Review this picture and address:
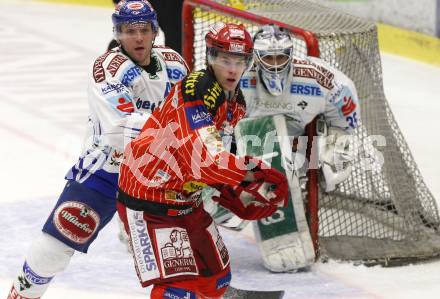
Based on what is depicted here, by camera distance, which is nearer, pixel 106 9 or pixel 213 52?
pixel 213 52

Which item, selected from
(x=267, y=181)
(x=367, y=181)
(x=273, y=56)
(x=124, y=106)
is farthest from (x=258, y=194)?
(x=367, y=181)

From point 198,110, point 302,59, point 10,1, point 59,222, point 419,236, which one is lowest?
point 10,1

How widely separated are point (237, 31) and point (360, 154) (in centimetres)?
199

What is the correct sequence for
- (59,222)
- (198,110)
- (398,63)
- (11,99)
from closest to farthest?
1. (198,110)
2. (59,222)
3. (11,99)
4. (398,63)

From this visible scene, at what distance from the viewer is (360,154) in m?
5.42

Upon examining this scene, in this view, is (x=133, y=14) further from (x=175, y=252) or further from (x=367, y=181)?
(x=367, y=181)

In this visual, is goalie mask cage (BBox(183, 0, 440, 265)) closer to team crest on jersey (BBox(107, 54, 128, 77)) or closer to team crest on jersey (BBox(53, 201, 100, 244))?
team crest on jersey (BBox(107, 54, 128, 77))

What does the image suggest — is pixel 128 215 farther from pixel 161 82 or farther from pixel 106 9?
pixel 106 9

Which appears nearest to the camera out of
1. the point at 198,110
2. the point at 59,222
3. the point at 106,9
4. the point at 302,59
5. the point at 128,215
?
the point at 198,110

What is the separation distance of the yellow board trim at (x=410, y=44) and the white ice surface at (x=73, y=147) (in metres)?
0.10

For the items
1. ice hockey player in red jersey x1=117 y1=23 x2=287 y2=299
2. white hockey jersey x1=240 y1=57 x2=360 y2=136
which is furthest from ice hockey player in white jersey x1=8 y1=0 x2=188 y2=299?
white hockey jersey x1=240 y1=57 x2=360 y2=136

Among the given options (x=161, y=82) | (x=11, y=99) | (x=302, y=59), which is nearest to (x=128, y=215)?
(x=161, y=82)

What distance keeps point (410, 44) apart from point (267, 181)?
5.48m

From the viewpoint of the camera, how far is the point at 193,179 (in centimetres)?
361
